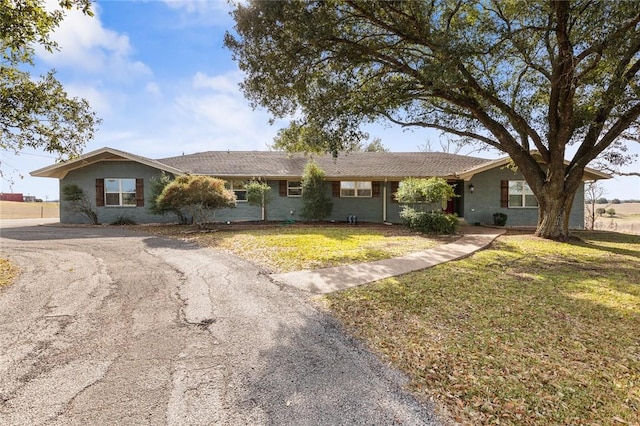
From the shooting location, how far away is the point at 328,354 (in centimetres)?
357

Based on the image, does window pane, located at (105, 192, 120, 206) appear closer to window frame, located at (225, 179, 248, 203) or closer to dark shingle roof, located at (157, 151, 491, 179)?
dark shingle roof, located at (157, 151, 491, 179)

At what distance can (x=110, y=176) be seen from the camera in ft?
53.5

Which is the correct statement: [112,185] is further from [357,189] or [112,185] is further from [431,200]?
[431,200]

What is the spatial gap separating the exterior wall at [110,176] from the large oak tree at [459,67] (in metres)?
10.1

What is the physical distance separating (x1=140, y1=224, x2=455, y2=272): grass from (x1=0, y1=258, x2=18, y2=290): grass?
453 cm

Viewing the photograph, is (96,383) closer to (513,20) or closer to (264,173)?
(513,20)

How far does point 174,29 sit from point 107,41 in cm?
184

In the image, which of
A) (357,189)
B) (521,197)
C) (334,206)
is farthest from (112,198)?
(521,197)

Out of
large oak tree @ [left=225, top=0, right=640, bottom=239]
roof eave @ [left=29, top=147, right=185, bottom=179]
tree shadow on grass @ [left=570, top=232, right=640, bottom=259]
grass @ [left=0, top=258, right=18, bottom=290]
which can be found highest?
large oak tree @ [left=225, top=0, right=640, bottom=239]

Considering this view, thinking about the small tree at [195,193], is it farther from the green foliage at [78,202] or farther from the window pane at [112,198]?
the green foliage at [78,202]

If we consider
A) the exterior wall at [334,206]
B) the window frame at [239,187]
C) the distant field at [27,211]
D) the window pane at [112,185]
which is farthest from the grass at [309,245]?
the distant field at [27,211]

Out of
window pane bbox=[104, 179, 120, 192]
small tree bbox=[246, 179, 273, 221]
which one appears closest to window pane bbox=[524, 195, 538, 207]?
small tree bbox=[246, 179, 273, 221]

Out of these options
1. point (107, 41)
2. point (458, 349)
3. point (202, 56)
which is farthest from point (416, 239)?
point (107, 41)

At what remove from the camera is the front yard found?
2812mm
